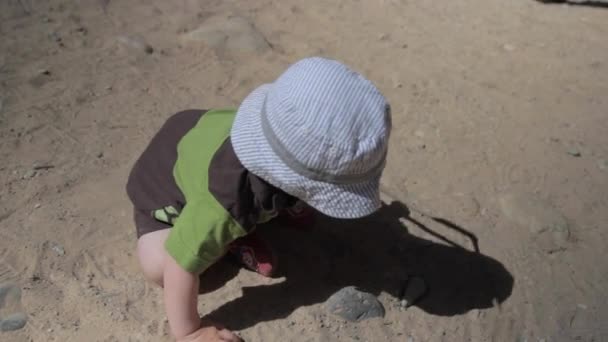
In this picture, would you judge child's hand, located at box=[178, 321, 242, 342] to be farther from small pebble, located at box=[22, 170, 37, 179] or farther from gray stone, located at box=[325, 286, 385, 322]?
small pebble, located at box=[22, 170, 37, 179]

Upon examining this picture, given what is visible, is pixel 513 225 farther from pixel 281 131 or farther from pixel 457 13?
pixel 457 13

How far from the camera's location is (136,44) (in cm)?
313

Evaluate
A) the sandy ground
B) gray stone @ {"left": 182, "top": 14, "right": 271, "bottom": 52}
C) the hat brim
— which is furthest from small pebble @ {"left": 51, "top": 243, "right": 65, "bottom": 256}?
gray stone @ {"left": 182, "top": 14, "right": 271, "bottom": 52}

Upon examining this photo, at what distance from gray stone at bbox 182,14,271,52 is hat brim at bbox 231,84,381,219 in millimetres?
1631

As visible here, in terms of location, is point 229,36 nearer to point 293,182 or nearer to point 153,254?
point 153,254

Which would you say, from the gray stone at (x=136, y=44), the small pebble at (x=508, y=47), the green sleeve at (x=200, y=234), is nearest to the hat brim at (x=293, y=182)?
the green sleeve at (x=200, y=234)

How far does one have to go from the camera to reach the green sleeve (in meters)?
1.71

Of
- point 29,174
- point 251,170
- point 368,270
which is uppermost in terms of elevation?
point 251,170

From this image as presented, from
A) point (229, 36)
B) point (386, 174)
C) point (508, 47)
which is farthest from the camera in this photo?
point (508, 47)

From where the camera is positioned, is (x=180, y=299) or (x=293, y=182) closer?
(x=293, y=182)

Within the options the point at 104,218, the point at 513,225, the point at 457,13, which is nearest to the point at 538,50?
the point at 457,13

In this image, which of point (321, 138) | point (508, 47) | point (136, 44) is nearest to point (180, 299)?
point (321, 138)

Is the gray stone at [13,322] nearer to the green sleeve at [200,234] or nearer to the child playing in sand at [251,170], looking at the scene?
the child playing in sand at [251,170]

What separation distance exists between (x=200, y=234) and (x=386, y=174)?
3.47 ft
